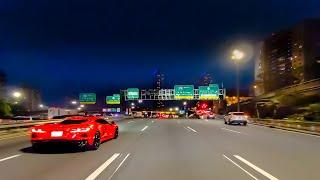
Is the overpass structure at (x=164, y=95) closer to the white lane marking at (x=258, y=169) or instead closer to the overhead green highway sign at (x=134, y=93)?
the overhead green highway sign at (x=134, y=93)

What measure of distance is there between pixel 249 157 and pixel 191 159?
196 centimetres

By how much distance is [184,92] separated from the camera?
88.3m

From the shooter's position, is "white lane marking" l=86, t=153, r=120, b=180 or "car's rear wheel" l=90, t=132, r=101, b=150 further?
"car's rear wheel" l=90, t=132, r=101, b=150

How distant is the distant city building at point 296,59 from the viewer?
112081 mm

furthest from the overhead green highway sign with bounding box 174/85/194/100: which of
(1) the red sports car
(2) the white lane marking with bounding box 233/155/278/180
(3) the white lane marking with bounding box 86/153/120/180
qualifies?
(2) the white lane marking with bounding box 233/155/278/180

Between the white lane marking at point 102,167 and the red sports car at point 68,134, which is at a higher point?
the red sports car at point 68,134

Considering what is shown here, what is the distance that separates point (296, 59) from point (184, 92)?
84365 mm

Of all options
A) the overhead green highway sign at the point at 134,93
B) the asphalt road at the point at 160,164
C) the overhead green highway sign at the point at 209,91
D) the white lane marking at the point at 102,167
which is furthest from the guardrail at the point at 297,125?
the overhead green highway sign at the point at 134,93

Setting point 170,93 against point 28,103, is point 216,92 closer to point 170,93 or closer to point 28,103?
point 170,93

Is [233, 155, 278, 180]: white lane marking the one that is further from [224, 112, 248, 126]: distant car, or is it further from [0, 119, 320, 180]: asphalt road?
[224, 112, 248, 126]: distant car

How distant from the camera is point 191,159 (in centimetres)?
1422

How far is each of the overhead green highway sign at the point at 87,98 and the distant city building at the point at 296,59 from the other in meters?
45.5

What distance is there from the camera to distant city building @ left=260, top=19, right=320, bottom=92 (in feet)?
368

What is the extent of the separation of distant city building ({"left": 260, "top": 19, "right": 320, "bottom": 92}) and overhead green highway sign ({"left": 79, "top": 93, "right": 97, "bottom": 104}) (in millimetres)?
45457
